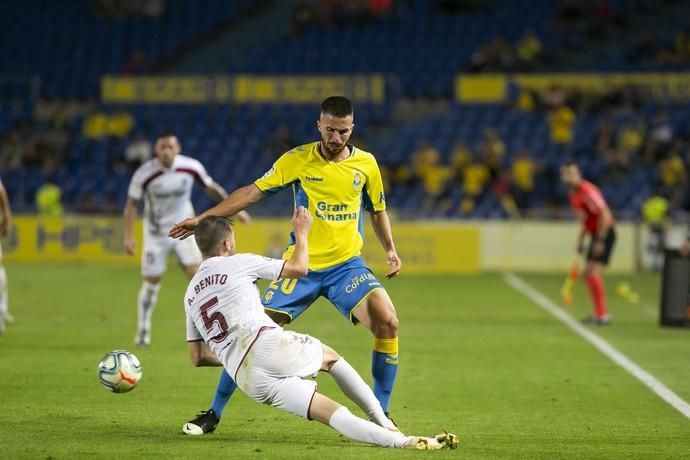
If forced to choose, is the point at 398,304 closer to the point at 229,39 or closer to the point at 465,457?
the point at 465,457

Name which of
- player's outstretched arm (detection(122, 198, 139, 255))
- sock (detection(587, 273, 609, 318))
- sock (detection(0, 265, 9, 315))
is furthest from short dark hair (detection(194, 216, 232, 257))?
sock (detection(587, 273, 609, 318))

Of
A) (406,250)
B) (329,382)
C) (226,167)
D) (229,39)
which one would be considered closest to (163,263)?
(329,382)

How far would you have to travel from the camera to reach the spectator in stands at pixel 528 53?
3256cm

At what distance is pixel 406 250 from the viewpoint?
25.2 meters

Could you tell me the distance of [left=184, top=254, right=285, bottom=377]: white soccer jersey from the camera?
22.9 feet

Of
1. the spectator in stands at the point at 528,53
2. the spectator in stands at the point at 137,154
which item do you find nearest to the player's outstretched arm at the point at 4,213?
the spectator in stands at the point at 137,154

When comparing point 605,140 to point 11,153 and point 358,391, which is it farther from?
point 358,391

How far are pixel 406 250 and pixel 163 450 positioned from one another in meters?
18.2

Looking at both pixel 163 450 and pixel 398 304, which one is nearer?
pixel 163 450

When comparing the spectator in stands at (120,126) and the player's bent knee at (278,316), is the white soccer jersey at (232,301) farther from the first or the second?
the spectator in stands at (120,126)

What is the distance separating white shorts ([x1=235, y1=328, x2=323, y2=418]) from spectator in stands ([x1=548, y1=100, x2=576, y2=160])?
23.0 metres

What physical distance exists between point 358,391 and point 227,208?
147cm

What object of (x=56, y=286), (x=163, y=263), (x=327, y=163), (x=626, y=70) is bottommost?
(x=56, y=286)

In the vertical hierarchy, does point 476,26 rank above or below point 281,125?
above
